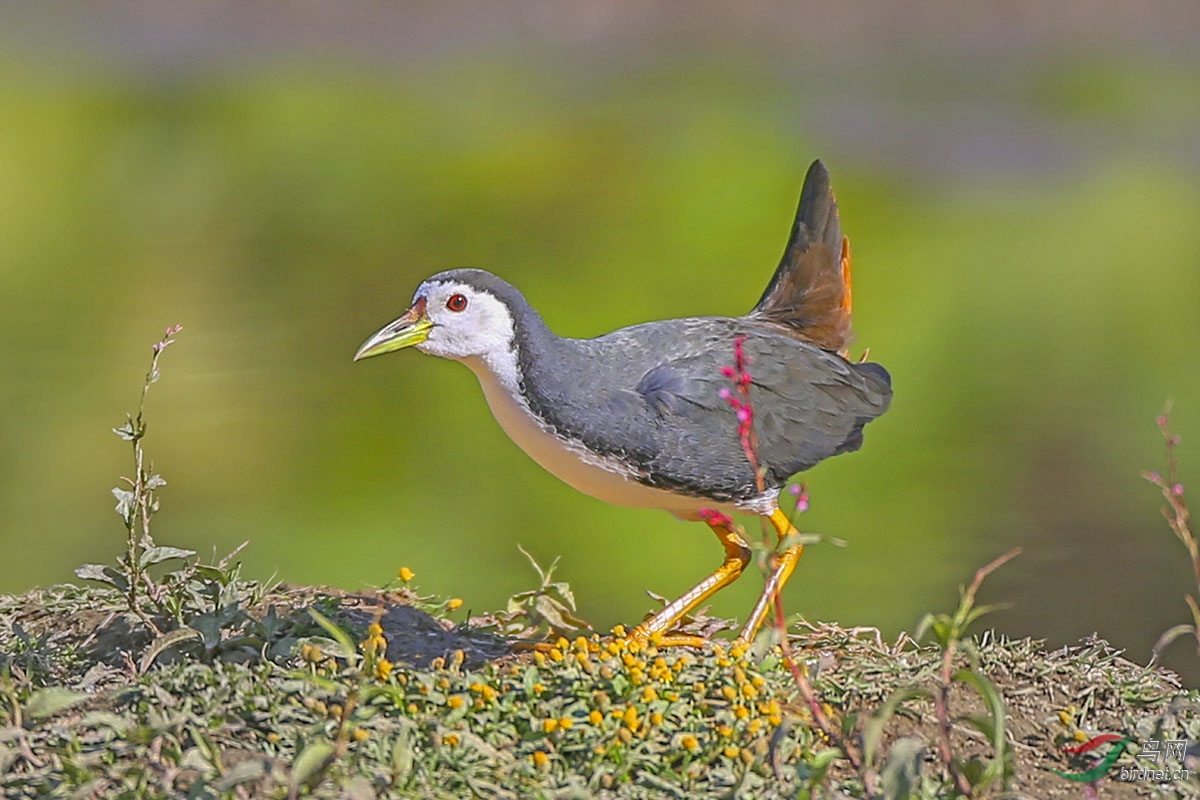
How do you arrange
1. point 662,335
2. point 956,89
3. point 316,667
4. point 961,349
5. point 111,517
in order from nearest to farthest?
1. point 316,667
2. point 662,335
3. point 111,517
4. point 961,349
5. point 956,89

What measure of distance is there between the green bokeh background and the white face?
2.18 meters

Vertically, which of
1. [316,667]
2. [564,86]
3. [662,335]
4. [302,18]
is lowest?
[316,667]

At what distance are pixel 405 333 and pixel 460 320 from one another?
6.5 inches

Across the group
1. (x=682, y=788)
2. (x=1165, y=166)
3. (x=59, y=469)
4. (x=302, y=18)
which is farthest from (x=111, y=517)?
(x=302, y=18)

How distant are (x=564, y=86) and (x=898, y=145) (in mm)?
3942

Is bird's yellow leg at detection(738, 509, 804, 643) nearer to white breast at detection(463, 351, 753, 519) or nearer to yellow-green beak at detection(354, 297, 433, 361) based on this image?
white breast at detection(463, 351, 753, 519)

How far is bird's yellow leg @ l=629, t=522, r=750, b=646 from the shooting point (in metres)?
4.80

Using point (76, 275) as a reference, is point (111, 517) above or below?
below

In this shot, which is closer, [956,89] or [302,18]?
[956,89]

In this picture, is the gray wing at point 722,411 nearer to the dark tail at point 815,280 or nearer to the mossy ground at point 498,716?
the dark tail at point 815,280

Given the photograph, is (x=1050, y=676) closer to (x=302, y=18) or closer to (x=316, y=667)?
(x=316, y=667)

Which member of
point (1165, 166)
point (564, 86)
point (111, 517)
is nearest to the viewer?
point (111, 517)

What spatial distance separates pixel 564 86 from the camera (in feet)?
55.6

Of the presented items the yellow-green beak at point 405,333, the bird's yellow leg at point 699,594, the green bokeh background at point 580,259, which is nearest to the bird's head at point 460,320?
the yellow-green beak at point 405,333
